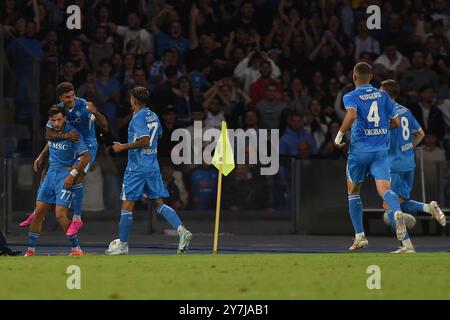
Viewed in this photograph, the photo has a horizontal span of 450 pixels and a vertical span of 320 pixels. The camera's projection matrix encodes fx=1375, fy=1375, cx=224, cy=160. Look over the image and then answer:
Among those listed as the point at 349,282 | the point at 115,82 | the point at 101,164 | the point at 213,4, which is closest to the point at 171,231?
the point at 101,164

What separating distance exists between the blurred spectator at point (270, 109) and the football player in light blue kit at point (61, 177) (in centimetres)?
837

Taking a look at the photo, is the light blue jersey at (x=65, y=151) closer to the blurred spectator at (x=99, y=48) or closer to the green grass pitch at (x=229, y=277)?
the green grass pitch at (x=229, y=277)

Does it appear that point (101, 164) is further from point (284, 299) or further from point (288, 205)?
point (284, 299)

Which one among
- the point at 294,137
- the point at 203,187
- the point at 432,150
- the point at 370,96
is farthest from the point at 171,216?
the point at 432,150

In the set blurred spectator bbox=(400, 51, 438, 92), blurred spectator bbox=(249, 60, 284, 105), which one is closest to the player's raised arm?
blurred spectator bbox=(249, 60, 284, 105)

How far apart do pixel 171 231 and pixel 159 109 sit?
2.51 meters

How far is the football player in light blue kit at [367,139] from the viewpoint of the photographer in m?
17.2

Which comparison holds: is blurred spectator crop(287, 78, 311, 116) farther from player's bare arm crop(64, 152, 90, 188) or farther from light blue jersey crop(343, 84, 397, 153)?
player's bare arm crop(64, 152, 90, 188)

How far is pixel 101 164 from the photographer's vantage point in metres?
24.5

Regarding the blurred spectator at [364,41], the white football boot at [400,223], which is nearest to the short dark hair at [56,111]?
the white football boot at [400,223]

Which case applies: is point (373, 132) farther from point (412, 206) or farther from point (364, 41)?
point (364, 41)

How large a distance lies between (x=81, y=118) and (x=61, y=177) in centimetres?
86

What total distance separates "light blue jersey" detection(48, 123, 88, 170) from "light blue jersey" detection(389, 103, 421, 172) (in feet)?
14.2

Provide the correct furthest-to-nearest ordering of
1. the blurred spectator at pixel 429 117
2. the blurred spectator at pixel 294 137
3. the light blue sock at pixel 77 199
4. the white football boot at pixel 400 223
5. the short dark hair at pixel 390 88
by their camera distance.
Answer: the blurred spectator at pixel 429 117 → the blurred spectator at pixel 294 137 → the short dark hair at pixel 390 88 → the light blue sock at pixel 77 199 → the white football boot at pixel 400 223
